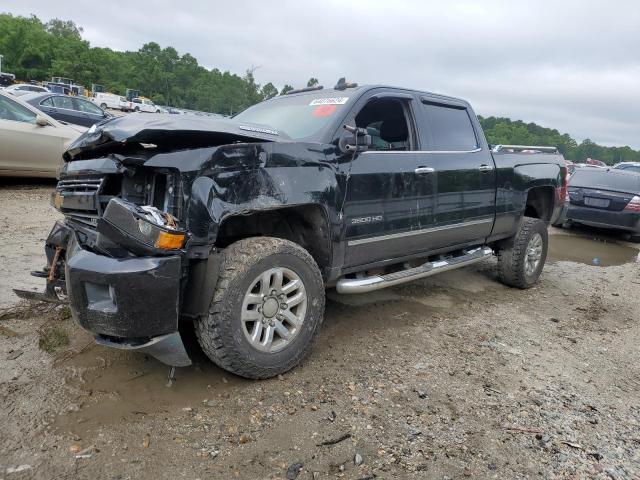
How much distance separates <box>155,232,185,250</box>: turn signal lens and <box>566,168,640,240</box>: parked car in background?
8.38m

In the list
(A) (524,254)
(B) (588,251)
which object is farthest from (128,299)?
(B) (588,251)

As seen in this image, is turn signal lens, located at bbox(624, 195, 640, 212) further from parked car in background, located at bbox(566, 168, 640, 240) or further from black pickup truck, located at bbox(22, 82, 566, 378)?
black pickup truck, located at bbox(22, 82, 566, 378)

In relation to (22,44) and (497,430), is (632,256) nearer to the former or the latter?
(497,430)

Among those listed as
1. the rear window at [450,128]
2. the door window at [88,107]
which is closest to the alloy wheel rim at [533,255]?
the rear window at [450,128]

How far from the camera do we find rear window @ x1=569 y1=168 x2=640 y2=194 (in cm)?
981

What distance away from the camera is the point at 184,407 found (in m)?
2.73

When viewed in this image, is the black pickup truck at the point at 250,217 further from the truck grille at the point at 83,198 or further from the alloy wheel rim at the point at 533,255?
the alloy wheel rim at the point at 533,255

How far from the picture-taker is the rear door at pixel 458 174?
435cm

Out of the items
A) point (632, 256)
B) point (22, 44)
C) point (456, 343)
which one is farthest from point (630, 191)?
point (22, 44)

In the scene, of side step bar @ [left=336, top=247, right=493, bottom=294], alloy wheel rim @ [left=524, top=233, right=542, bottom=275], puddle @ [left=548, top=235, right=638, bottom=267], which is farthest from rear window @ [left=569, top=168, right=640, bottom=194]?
side step bar @ [left=336, top=247, right=493, bottom=294]

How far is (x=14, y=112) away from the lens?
295 inches

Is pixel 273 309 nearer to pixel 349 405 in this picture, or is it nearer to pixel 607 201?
pixel 349 405

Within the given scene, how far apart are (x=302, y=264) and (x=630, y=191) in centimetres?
894

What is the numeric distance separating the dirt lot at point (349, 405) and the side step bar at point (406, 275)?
1.37 ft
